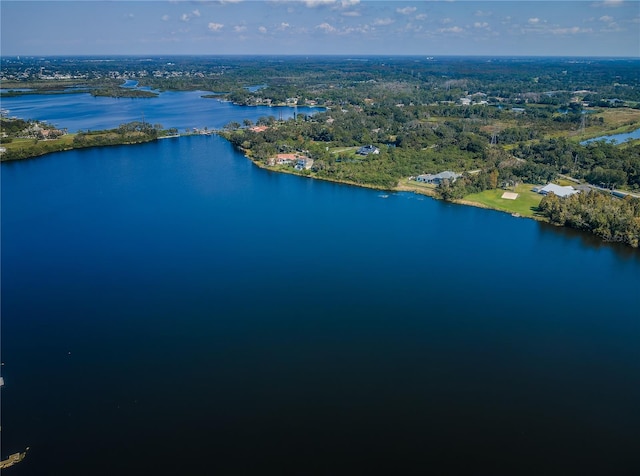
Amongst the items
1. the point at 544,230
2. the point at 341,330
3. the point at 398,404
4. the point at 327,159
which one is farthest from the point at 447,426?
the point at 327,159

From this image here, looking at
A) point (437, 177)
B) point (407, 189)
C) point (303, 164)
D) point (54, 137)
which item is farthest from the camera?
point (54, 137)

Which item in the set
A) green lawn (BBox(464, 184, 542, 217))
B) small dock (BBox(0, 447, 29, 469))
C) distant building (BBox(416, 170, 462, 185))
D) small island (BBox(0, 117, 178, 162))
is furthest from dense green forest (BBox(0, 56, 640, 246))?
small dock (BBox(0, 447, 29, 469))

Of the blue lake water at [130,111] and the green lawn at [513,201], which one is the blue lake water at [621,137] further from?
the blue lake water at [130,111]

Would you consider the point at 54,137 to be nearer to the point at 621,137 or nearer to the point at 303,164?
the point at 303,164

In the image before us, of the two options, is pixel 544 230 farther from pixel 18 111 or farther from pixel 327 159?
pixel 18 111

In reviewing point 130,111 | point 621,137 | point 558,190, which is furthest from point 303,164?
point 130,111
